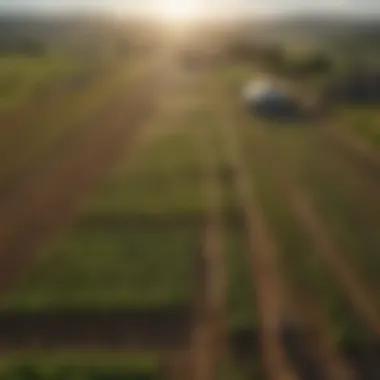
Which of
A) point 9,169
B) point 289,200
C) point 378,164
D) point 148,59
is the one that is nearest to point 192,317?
point 289,200

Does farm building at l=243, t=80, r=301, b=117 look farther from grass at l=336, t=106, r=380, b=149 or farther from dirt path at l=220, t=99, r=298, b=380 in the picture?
dirt path at l=220, t=99, r=298, b=380

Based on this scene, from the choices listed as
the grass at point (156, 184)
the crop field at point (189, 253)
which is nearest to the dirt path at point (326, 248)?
the crop field at point (189, 253)

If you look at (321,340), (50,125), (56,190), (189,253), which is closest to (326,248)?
(189,253)

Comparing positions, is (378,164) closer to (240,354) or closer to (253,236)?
(253,236)

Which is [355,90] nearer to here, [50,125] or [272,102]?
[272,102]

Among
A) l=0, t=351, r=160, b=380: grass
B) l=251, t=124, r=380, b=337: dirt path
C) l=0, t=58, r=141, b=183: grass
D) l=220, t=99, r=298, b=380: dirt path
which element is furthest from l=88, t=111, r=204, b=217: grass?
l=0, t=351, r=160, b=380: grass

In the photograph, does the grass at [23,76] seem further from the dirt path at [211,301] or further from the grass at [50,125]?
the dirt path at [211,301]

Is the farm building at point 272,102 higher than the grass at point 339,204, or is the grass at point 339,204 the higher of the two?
the farm building at point 272,102
